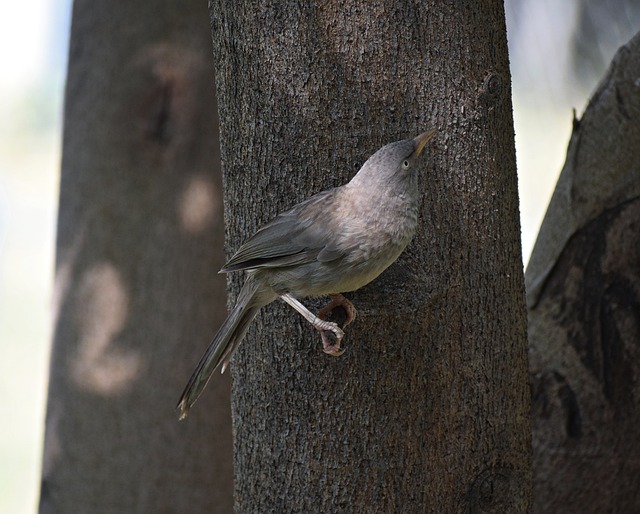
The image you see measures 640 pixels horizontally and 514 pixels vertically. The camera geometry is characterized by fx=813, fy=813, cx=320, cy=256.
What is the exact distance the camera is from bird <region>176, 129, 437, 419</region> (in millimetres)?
2246

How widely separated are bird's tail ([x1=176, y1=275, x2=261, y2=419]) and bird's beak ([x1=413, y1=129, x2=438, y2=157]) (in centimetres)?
60

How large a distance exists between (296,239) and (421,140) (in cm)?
45

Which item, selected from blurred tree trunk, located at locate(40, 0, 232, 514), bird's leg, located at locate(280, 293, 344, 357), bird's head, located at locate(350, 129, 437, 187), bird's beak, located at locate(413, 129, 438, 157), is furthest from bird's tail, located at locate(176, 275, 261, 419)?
blurred tree trunk, located at locate(40, 0, 232, 514)

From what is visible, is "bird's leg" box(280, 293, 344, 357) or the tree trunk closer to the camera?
"bird's leg" box(280, 293, 344, 357)

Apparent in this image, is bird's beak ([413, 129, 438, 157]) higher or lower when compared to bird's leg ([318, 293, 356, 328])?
higher

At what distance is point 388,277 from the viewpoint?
2338 millimetres

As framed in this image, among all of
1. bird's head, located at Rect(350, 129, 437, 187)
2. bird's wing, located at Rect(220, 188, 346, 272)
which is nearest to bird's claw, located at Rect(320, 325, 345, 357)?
bird's wing, located at Rect(220, 188, 346, 272)

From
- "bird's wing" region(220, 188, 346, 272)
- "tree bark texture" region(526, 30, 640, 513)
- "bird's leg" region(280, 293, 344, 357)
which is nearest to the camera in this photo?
"bird's leg" region(280, 293, 344, 357)

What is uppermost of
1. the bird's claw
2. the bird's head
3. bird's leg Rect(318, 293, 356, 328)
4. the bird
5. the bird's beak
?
the bird's beak

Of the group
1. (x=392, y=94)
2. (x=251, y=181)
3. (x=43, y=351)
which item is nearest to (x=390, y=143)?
(x=392, y=94)

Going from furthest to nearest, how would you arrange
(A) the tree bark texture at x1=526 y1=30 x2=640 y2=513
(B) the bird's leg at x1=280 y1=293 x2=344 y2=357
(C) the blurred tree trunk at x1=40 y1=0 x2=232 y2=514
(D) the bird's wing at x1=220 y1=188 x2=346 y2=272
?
(C) the blurred tree trunk at x1=40 y1=0 x2=232 y2=514
(A) the tree bark texture at x1=526 y1=30 x2=640 y2=513
(D) the bird's wing at x1=220 y1=188 x2=346 y2=272
(B) the bird's leg at x1=280 y1=293 x2=344 y2=357

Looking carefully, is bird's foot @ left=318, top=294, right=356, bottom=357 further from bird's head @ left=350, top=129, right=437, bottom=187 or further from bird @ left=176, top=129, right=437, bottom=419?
bird's head @ left=350, top=129, right=437, bottom=187

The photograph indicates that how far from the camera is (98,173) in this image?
4168 millimetres

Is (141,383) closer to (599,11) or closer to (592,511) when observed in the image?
(592,511)
